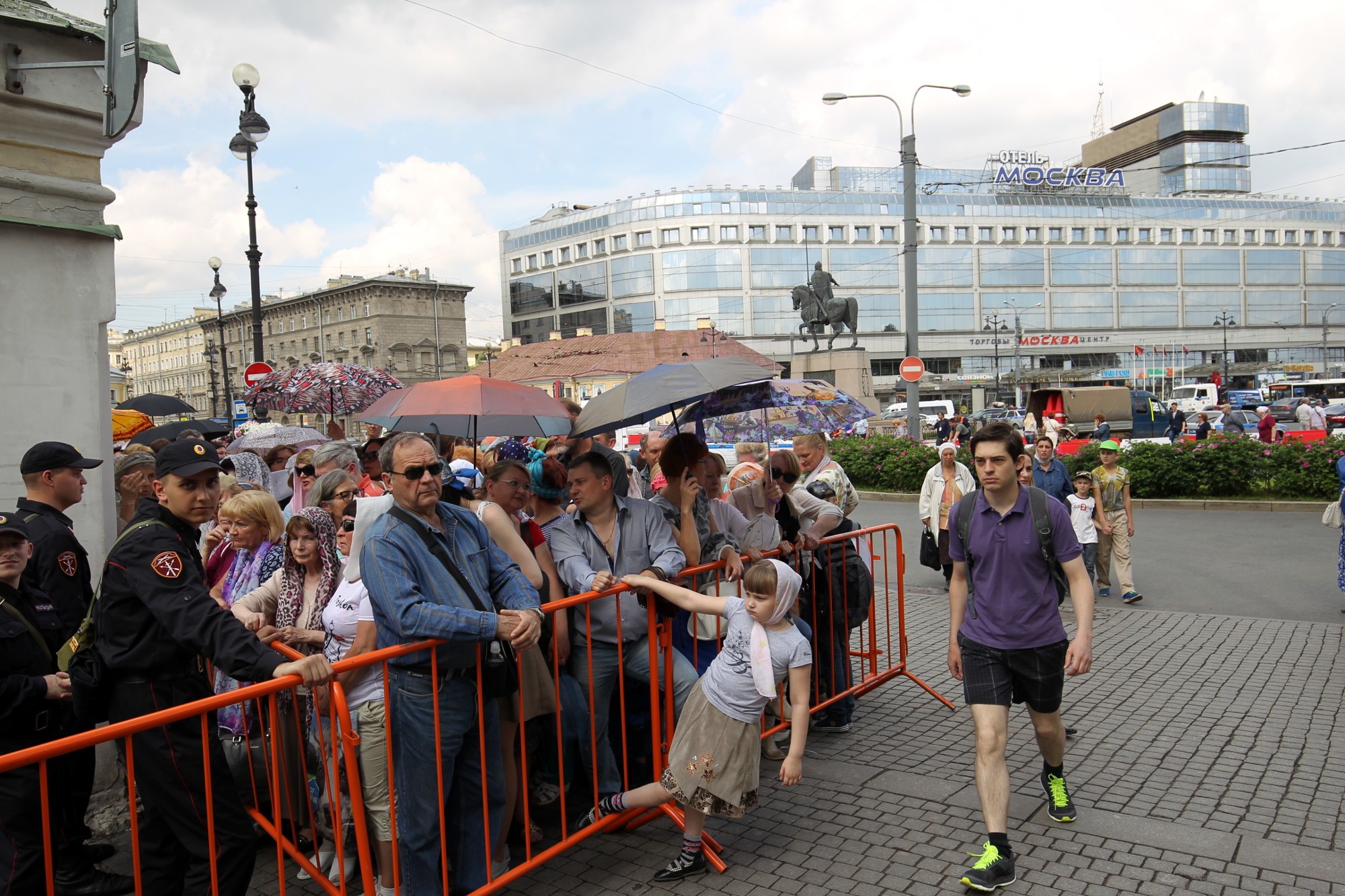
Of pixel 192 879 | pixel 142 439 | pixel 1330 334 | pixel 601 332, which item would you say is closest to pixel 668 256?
pixel 601 332

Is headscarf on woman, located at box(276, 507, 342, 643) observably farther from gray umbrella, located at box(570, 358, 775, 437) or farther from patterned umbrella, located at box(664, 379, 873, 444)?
Result: patterned umbrella, located at box(664, 379, 873, 444)

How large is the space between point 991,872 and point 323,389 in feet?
34.0

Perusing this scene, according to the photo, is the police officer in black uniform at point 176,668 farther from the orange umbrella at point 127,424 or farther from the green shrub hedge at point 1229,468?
the green shrub hedge at point 1229,468

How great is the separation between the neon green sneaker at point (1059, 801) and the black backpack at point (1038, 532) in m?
0.90

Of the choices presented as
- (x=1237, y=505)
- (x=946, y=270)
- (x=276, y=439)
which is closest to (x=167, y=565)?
(x=276, y=439)

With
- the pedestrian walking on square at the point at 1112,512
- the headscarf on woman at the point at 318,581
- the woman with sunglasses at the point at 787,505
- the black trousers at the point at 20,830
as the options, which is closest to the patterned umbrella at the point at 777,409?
the woman with sunglasses at the point at 787,505

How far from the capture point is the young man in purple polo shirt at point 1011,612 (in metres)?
4.12

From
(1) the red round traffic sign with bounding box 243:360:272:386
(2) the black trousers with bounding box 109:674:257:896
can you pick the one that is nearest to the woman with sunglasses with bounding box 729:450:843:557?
(2) the black trousers with bounding box 109:674:257:896

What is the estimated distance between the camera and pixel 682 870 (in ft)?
13.1

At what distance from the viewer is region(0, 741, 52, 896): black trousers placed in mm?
3322

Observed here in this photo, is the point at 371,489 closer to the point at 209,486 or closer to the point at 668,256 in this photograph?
the point at 209,486

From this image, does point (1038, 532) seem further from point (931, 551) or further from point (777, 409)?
point (931, 551)

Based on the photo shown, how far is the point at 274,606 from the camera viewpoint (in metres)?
4.42

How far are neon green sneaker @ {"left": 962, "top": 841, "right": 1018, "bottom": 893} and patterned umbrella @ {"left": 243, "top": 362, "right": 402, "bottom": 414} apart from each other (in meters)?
9.52
